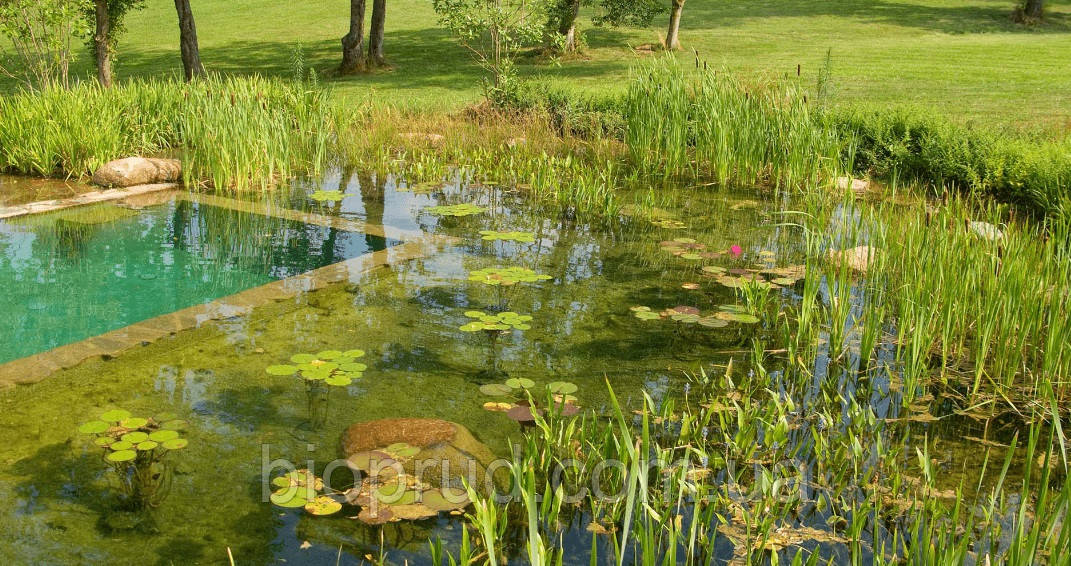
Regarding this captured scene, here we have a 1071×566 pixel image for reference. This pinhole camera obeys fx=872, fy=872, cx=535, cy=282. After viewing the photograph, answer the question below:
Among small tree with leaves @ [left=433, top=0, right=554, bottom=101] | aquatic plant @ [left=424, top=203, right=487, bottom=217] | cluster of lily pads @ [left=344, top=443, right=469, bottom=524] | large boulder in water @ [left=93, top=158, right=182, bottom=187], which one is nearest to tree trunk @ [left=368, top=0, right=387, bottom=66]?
small tree with leaves @ [left=433, top=0, right=554, bottom=101]

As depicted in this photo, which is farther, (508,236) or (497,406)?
(508,236)

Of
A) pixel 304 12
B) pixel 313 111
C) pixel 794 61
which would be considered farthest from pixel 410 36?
pixel 313 111

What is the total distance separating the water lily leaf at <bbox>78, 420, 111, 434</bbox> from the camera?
337 centimetres

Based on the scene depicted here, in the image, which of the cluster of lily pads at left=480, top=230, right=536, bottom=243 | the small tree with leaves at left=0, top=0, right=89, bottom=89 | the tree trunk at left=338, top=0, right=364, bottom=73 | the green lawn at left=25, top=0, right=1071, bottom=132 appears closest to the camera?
the cluster of lily pads at left=480, top=230, right=536, bottom=243

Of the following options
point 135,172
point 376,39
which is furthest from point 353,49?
point 135,172

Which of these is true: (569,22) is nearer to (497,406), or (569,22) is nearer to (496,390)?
(496,390)

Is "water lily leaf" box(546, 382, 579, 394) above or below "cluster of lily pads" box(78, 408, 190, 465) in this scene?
above

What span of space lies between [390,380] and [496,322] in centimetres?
78

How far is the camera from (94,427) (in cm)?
339

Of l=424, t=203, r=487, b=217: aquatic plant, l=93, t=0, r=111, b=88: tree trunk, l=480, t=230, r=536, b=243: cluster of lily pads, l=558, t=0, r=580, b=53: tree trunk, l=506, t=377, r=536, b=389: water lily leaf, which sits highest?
l=558, t=0, r=580, b=53: tree trunk

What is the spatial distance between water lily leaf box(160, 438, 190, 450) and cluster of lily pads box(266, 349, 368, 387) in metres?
0.61

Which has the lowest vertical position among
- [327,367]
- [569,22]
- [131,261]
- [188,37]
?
[131,261]

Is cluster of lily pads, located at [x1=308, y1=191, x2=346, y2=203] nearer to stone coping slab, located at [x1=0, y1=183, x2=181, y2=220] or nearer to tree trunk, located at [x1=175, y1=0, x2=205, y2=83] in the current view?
stone coping slab, located at [x1=0, y1=183, x2=181, y2=220]

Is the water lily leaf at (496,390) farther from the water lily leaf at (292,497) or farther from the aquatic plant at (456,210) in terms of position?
the aquatic plant at (456,210)
